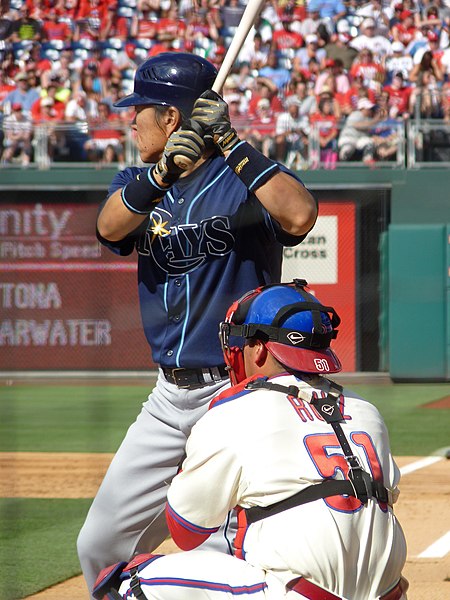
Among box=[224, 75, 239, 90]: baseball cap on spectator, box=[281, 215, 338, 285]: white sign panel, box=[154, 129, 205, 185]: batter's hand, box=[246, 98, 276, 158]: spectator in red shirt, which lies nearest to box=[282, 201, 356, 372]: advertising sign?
box=[281, 215, 338, 285]: white sign panel

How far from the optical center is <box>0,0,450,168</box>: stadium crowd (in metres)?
6.91

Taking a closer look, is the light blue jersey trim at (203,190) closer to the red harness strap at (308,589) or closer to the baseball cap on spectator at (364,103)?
the red harness strap at (308,589)

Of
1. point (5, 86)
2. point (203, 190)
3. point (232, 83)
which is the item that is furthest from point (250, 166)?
point (5, 86)

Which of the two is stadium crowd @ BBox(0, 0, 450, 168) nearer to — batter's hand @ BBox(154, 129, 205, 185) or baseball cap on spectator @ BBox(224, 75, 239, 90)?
baseball cap on spectator @ BBox(224, 75, 239, 90)

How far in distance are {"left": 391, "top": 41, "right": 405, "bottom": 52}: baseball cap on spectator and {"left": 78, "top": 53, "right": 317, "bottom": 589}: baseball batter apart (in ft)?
15.1

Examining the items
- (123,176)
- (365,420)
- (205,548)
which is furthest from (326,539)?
(123,176)

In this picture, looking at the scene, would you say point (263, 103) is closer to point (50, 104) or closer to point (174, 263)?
point (50, 104)

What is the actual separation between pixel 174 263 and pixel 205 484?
818mm

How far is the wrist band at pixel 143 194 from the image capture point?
248 centimetres

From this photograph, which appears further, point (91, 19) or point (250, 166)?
point (91, 19)

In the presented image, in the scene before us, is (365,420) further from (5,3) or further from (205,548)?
(5,3)

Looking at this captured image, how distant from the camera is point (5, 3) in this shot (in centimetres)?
593

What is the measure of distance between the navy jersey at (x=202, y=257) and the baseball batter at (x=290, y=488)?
0.52 metres

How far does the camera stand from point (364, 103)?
25.7 ft
